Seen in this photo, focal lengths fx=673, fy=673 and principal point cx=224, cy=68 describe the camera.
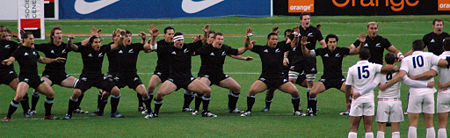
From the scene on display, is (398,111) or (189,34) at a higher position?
(189,34)

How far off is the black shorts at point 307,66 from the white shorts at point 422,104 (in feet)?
17.1

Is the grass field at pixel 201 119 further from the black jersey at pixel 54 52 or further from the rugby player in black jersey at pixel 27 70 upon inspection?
the black jersey at pixel 54 52

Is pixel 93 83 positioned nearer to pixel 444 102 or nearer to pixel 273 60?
pixel 273 60

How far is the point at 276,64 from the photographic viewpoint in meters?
17.0

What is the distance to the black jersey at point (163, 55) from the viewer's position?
17111mm

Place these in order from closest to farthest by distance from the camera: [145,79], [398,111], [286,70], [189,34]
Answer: [398,111]
[286,70]
[145,79]
[189,34]

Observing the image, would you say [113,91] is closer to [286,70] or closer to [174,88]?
[174,88]

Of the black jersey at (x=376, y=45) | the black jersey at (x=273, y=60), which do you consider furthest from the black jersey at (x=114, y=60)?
the black jersey at (x=376, y=45)

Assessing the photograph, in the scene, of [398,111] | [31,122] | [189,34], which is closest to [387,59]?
[398,111]

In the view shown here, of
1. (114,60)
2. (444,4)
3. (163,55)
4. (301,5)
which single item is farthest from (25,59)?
(444,4)

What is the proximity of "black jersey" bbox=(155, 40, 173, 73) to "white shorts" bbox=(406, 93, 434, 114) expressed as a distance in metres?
6.65

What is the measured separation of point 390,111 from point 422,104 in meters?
0.76

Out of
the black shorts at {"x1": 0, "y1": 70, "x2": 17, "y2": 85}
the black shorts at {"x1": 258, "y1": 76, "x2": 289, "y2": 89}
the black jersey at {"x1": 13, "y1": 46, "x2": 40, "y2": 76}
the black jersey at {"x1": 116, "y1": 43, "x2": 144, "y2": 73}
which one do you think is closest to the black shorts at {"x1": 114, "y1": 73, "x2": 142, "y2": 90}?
the black jersey at {"x1": 116, "y1": 43, "x2": 144, "y2": 73}

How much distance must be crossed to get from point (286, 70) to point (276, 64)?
1.50m
